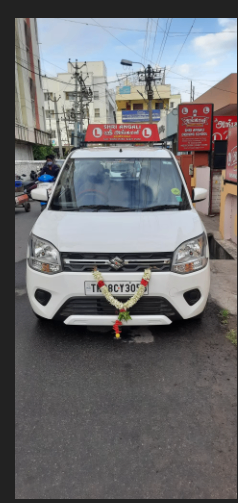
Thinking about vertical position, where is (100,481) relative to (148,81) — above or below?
below

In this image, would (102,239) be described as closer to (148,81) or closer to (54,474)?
(54,474)

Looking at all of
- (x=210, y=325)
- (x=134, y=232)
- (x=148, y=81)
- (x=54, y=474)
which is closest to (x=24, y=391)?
(x=54, y=474)

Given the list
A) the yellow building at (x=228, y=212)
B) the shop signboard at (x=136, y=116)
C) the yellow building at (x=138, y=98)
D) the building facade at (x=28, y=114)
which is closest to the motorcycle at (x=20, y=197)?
the yellow building at (x=228, y=212)

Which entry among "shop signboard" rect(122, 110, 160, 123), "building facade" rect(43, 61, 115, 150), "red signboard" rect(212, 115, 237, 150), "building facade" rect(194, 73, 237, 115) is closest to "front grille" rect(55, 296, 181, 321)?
"red signboard" rect(212, 115, 237, 150)

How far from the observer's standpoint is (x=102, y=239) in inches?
118

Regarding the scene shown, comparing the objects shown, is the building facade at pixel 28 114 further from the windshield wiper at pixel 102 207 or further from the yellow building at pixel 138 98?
the windshield wiper at pixel 102 207

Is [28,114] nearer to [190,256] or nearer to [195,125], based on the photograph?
[195,125]

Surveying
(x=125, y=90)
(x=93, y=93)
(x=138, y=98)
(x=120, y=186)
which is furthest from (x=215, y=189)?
(x=93, y=93)

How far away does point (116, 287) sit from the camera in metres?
2.97

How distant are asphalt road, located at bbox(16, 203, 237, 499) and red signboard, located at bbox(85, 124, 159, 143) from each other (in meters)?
4.32

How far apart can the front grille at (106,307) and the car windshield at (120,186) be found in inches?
41.7

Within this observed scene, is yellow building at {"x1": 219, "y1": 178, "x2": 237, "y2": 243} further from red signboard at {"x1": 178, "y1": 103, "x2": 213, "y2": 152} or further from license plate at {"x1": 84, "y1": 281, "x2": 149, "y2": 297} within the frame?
red signboard at {"x1": 178, "y1": 103, "x2": 213, "y2": 152}

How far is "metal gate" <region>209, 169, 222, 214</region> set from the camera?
9.80 meters

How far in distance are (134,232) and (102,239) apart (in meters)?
0.30
